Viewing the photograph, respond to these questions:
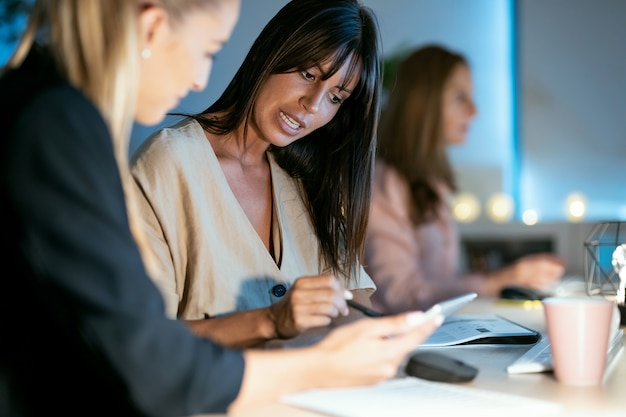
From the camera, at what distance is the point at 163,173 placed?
158 centimetres

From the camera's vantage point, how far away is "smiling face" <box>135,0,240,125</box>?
0.93 meters

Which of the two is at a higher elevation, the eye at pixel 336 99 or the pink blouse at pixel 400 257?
the eye at pixel 336 99

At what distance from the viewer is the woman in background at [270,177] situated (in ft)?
5.20

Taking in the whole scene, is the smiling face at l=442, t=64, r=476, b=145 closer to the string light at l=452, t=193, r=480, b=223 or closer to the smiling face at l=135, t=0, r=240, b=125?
the string light at l=452, t=193, r=480, b=223

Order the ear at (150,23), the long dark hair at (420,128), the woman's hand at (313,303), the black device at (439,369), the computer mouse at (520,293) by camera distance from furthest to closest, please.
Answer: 1. the long dark hair at (420,128)
2. the computer mouse at (520,293)
3. the woman's hand at (313,303)
4. the black device at (439,369)
5. the ear at (150,23)

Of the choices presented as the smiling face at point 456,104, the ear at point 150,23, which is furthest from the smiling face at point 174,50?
the smiling face at point 456,104

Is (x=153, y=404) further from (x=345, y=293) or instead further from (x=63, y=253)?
(x=345, y=293)

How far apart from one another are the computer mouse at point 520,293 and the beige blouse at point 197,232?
2.50 feet

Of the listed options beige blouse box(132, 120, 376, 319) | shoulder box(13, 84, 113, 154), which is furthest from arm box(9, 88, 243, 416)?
beige blouse box(132, 120, 376, 319)

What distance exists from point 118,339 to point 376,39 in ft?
3.73

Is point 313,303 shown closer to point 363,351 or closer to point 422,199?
point 363,351

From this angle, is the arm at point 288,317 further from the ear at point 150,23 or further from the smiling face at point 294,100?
the ear at point 150,23

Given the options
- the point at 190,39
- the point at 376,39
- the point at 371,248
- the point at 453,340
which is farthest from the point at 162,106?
the point at 371,248

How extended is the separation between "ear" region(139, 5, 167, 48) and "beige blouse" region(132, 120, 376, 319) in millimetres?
644
